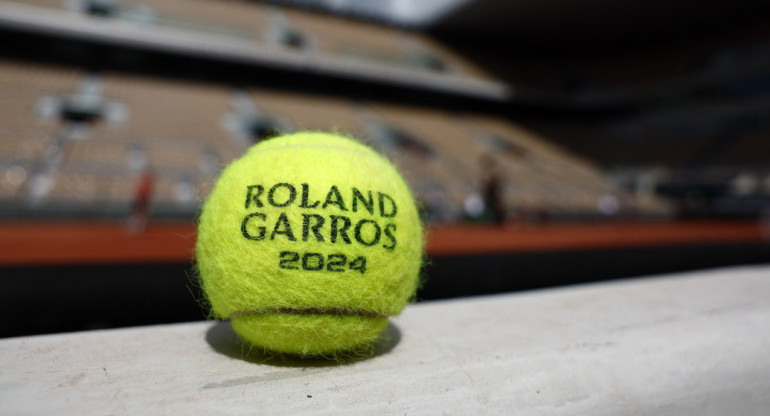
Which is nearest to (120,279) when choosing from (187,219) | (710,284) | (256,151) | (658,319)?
(256,151)

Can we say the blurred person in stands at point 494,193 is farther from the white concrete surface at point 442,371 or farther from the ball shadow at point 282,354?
the ball shadow at point 282,354

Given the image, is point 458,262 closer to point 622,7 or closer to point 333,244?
point 333,244

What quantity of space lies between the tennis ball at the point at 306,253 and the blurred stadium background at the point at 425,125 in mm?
1043

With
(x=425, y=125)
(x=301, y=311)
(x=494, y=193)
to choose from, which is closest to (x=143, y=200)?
(x=494, y=193)

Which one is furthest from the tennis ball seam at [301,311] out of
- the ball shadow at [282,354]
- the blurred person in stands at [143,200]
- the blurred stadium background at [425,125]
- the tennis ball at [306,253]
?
the blurred person in stands at [143,200]

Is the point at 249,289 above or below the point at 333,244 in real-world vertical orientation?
below

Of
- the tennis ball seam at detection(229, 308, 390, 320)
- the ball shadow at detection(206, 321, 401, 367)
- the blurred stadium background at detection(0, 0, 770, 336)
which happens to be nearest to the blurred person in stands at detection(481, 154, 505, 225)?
the blurred stadium background at detection(0, 0, 770, 336)

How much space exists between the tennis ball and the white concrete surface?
0.11m

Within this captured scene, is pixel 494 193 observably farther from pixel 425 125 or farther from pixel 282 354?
pixel 425 125

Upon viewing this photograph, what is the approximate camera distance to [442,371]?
3.91 feet

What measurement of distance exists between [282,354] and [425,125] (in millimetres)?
17981

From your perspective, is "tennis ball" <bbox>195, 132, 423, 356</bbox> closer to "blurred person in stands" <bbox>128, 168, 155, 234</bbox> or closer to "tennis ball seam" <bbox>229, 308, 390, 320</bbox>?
"tennis ball seam" <bbox>229, 308, 390, 320</bbox>

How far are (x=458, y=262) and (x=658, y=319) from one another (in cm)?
133

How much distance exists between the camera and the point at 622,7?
64.1 feet
